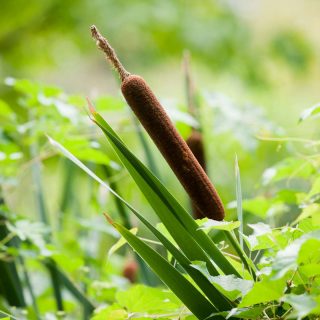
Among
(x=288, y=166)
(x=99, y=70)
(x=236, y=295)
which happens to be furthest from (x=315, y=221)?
(x=99, y=70)

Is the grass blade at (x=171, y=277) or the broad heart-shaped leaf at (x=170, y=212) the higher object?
the broad heart-shaped leaf at (x=170, y=212)

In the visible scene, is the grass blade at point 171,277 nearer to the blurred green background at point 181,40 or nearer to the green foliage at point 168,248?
the green foliage at point 168,248

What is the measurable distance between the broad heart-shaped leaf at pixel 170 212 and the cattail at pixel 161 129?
0.02 metres

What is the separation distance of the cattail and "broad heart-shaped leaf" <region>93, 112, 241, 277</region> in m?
0.02

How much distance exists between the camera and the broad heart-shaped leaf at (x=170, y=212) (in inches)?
15.7

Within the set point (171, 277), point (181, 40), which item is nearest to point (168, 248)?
point (171, 277)

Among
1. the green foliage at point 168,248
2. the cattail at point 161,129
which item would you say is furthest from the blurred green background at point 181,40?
the cattail at point 161,129

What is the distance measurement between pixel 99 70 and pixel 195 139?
4203 mm

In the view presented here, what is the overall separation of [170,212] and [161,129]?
5cm

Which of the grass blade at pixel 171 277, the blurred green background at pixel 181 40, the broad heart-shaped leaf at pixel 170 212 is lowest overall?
the grass blade at pixel 171 277

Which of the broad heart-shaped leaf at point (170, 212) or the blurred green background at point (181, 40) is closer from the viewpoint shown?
the broad heart-shaped leaf at point (170, 212)

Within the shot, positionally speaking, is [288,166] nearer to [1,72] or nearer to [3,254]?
[3,254]

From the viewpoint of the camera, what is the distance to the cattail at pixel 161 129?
389 mm

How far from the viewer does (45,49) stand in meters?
3.70
